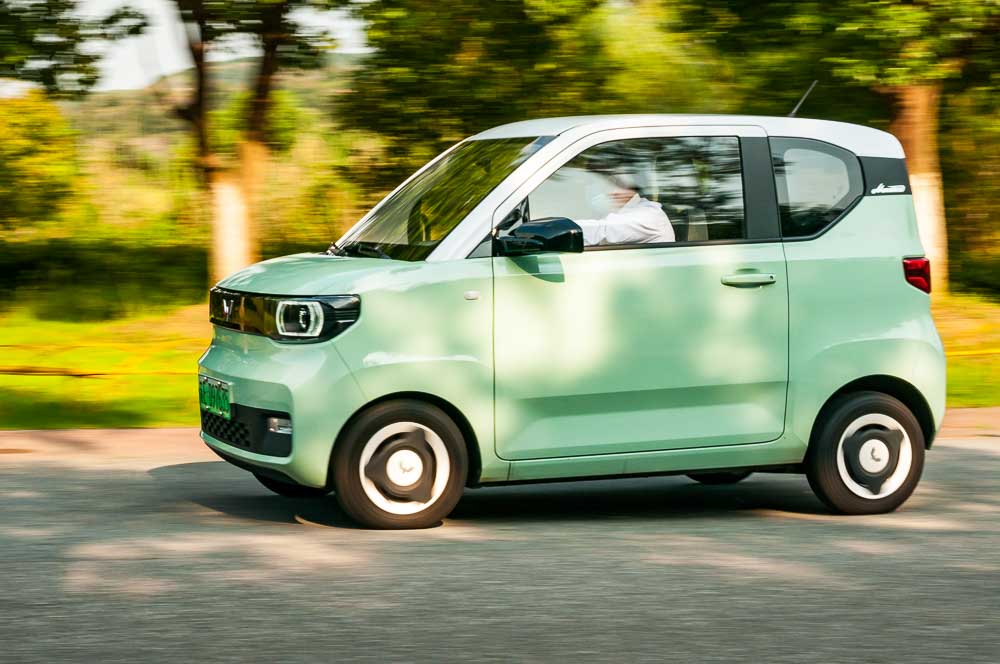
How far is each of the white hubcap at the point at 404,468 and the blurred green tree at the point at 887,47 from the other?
9.81m

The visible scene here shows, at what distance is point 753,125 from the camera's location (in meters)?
7.45

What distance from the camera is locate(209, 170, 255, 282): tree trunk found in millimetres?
18031

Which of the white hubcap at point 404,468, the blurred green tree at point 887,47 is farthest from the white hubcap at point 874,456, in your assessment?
the blurred green tree at point 887,47

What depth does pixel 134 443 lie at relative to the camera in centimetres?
977

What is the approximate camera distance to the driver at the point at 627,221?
281 inches

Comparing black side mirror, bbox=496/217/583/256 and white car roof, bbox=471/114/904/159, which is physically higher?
white car roof, bbox=471/114/904/159

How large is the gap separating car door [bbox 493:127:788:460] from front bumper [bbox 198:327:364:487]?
2.44 ft

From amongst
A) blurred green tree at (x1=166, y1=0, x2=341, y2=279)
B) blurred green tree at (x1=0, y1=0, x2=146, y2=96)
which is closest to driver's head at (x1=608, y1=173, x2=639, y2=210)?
blurred green tree at (x1=166, y1=0, x2=341, y2=279)

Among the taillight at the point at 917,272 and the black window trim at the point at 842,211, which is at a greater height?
the black window trim at the point at 842,211

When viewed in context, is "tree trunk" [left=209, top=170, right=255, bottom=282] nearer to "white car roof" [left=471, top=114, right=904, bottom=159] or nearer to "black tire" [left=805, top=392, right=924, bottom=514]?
"white car roof" [left=471, top=114, right=904, bottom=159]

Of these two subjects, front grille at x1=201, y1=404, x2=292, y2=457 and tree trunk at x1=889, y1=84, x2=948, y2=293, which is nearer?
front grille at x1=201, y1=404, x2=292, y2=457

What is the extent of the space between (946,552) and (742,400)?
3.90 feet

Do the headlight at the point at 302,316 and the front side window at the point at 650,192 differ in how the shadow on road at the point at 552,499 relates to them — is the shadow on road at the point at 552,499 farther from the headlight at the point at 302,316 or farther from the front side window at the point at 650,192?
the front side window at the point at 650,192

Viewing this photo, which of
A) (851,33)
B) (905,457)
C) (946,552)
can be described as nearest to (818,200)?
(905,457)
